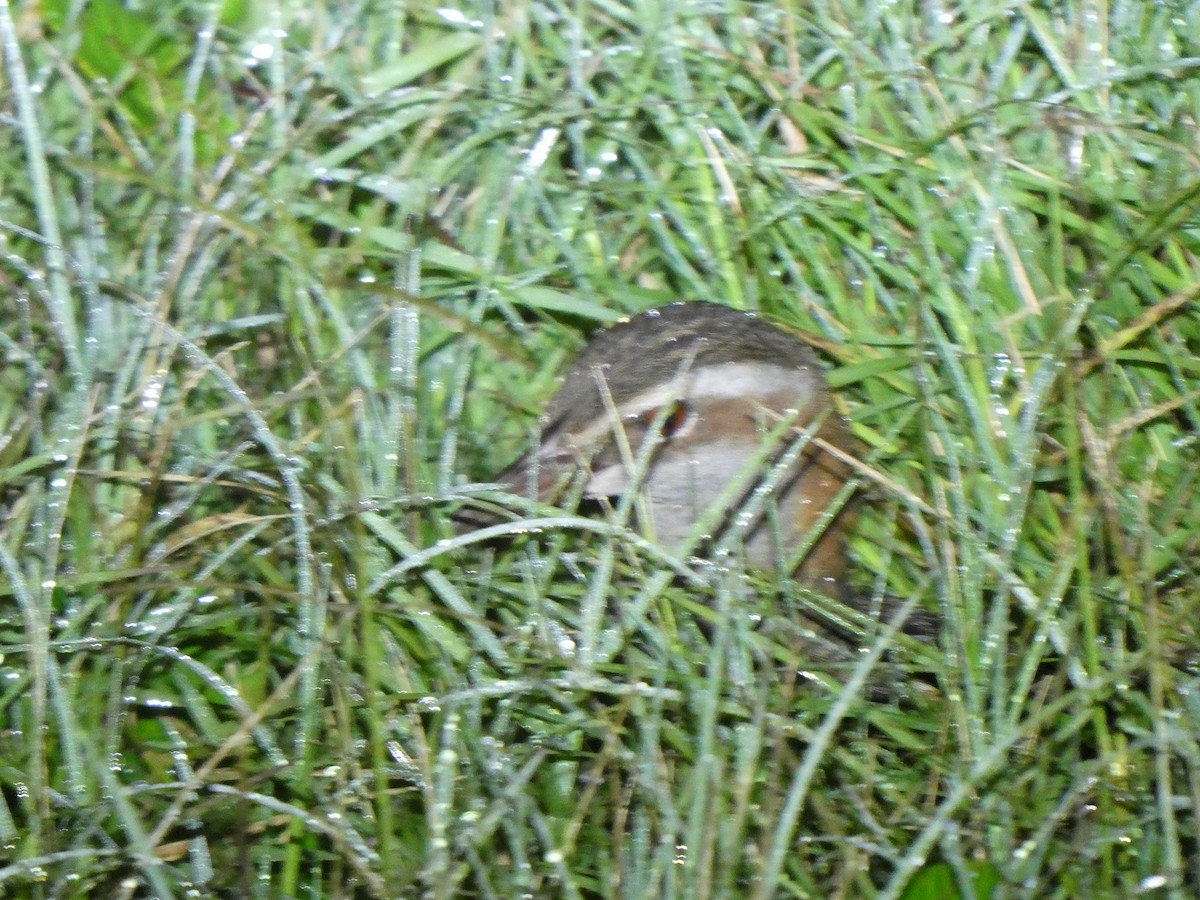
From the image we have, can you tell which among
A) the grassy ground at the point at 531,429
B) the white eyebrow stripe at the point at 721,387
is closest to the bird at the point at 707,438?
the white eyebrow stripe at the point at 721,387

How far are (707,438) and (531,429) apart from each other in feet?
1.27

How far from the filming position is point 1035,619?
220cm

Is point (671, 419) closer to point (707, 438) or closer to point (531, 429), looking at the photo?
point (707, 438)

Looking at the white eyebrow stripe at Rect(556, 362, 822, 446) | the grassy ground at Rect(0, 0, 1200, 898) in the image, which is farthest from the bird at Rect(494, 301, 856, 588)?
the grassy ground at Rect(0, 0, 1200, 898)

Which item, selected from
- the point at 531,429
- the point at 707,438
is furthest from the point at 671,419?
the point at 531,429

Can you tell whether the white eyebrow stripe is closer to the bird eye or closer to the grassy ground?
the bird eye

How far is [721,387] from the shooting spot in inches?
97.8

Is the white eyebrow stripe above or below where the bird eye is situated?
above

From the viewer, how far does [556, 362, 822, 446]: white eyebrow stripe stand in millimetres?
2447

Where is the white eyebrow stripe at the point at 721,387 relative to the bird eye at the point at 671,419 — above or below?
above

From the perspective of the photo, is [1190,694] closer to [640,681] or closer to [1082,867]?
[1082,867]

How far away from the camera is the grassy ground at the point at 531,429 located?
2.03 m

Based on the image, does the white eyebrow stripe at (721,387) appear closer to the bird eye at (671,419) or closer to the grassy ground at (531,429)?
the bird eye at (671,419)

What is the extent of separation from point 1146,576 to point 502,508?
108cm
